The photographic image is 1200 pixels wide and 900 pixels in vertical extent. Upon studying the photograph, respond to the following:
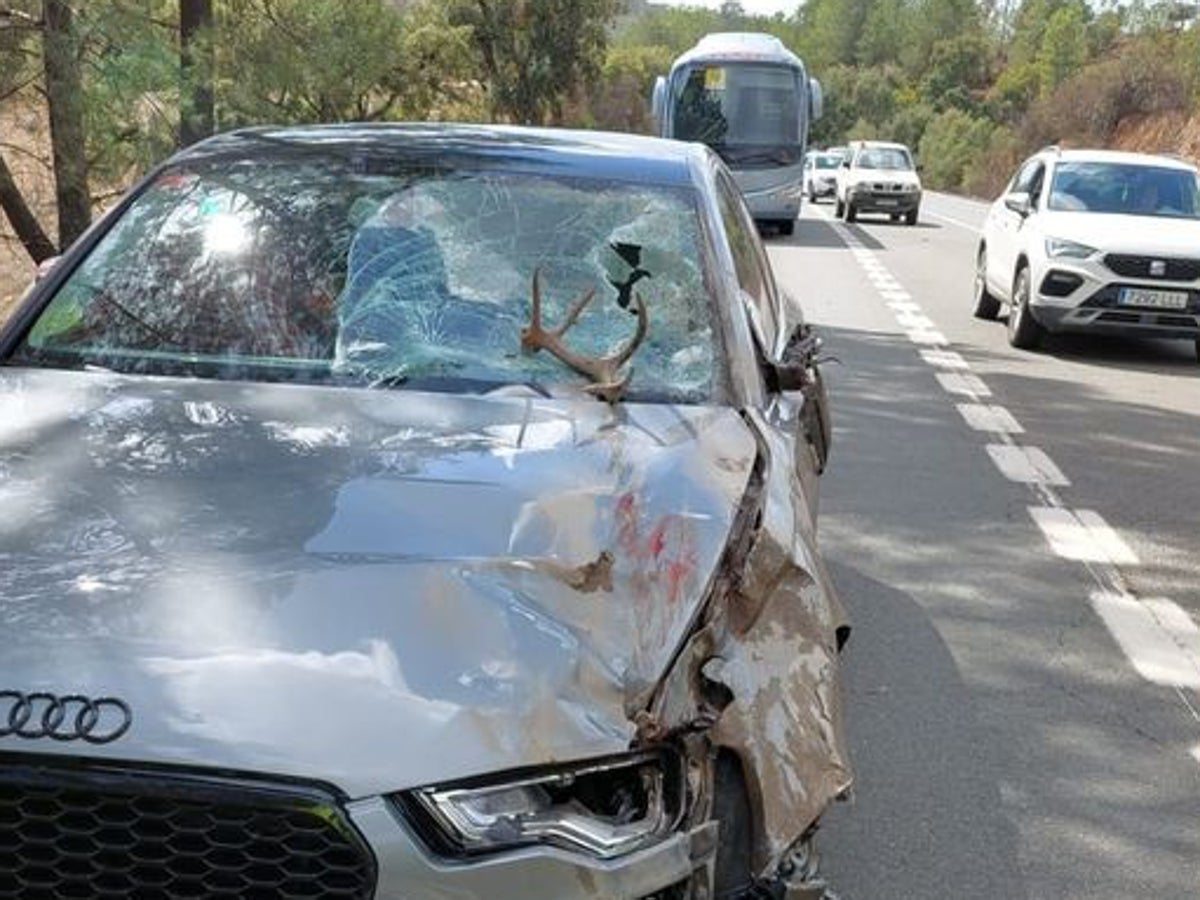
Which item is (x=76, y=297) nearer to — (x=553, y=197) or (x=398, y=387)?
(x=398, y=387)

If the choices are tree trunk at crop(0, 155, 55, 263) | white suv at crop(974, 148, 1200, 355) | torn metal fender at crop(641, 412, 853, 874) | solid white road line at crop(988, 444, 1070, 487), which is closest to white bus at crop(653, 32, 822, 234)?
white suv at crop(974, 148, 1200, 355)

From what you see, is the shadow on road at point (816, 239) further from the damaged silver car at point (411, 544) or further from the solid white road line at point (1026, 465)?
the damaged silver car at point (411, 544)

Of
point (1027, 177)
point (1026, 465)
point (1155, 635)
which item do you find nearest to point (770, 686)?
point (1155, 635)

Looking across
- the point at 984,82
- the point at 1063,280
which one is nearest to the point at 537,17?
the point at 1063,280

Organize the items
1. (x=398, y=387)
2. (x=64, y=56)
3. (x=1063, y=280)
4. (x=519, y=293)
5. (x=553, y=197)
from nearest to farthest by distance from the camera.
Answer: (x=398, y=387) < (x=519, y=293) < (x=553, y=197) < (x=64, y=56) < (x=1063, y=280)

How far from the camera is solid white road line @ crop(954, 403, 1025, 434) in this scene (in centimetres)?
939

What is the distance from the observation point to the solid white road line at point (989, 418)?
9.39 m

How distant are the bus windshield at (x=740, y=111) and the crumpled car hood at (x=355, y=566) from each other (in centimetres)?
2274

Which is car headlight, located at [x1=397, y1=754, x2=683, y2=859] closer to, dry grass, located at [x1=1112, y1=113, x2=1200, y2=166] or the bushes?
dry grass, located at [x1=1112, y1=113, x2=1200, y2=166]

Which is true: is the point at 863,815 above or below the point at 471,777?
below

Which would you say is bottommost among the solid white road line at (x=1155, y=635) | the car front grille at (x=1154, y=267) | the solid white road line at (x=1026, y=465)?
the solid white road line at (x=1026, y=465)

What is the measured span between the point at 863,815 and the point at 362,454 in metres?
1.79

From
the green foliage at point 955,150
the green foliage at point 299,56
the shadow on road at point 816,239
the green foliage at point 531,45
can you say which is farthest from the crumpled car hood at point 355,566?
the green foliage at point 955,150

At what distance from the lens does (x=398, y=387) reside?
3.52m
